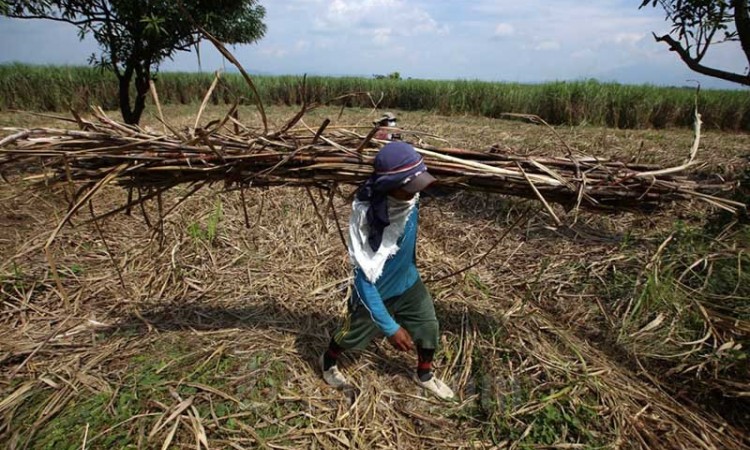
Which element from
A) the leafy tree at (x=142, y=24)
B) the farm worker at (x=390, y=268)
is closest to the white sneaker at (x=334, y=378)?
the farm worker at (x=390, y=268)

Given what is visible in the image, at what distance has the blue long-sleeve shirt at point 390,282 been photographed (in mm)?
1775

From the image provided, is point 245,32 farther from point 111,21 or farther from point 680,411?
point 680,411

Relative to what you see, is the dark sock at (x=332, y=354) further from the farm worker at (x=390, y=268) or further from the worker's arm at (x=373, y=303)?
the worker's arm at (x=373, y=303)

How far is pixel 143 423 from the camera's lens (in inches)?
71.8

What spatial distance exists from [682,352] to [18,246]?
476 cm

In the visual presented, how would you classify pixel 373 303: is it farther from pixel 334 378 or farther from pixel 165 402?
pixel 165 402

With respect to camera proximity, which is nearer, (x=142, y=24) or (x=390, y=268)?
(x=390, y=268)

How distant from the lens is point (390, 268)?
1937 mm

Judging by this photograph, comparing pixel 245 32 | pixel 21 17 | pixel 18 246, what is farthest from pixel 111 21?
pixel 18 246

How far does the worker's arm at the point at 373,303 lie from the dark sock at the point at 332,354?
0.44 metres

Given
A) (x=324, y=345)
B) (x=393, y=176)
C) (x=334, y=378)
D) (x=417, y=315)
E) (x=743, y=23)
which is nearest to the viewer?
(x=393, y=176)

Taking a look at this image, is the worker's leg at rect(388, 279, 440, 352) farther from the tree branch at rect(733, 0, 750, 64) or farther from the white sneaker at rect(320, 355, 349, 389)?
the tree branch at rect(733, 0, 750, 64)

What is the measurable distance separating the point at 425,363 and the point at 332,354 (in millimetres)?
512

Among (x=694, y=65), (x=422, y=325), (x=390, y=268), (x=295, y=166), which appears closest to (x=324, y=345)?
(x=422, y=325)
